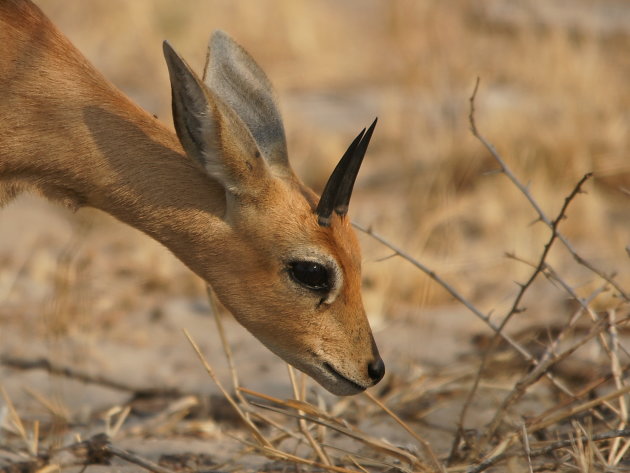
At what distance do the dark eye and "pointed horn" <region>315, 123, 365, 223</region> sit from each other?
159 millimetres

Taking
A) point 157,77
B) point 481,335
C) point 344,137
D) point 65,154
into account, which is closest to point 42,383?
point 65,154

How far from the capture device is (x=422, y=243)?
696 centimetres

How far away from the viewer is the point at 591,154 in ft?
27.4

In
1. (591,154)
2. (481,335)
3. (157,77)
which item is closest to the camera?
(481,335)

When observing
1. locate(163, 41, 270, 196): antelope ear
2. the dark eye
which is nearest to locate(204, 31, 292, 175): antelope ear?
locate(163, 41, 270, 196): antelope ear

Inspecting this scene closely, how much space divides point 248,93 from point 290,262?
769 mm

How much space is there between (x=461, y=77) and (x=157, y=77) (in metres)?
3.15

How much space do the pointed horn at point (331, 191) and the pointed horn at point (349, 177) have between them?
0.6 inches

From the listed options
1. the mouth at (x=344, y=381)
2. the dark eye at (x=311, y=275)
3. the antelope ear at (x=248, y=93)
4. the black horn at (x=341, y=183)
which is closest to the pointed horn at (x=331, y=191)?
the black horn at (x=341, y=183)

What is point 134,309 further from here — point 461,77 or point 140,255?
point 461,77

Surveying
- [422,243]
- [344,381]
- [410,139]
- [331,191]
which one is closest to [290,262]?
[331,191]

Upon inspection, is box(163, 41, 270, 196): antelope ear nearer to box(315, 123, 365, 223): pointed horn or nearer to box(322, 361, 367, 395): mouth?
box(315, 123, 365, 223): pointed horn

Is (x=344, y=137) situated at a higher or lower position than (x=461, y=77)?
lower

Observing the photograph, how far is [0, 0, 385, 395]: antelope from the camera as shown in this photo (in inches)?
150
